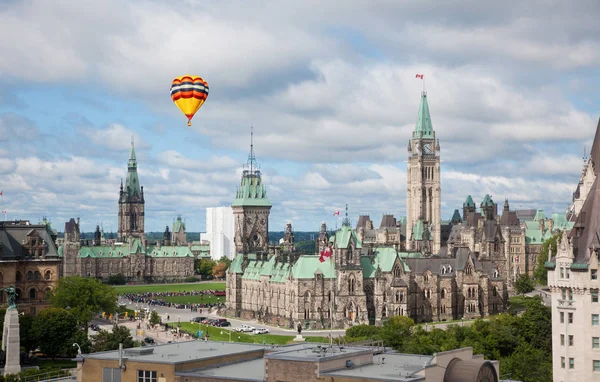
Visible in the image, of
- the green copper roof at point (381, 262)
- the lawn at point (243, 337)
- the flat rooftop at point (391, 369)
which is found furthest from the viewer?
the green copper roof at point (381, 262)

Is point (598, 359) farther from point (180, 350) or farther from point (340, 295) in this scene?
point (340, 295)

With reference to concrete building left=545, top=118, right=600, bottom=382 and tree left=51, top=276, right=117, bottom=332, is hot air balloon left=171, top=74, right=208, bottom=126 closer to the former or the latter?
tree left=51, top=276, right=117, bottom=332

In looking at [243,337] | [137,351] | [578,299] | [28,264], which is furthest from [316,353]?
[28,264]

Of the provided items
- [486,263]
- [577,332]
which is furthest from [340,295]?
[577,332]

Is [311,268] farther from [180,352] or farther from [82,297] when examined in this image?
[180,352]

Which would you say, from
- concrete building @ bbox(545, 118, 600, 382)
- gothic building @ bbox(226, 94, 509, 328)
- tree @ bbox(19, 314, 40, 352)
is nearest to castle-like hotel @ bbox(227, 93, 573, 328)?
gothic building @ bbox(226, 94, 509, 328)

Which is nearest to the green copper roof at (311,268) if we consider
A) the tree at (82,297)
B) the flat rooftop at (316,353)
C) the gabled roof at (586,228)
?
the tree at (82,297)

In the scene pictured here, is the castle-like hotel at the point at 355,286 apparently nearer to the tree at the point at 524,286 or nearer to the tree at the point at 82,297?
the tree at the point at 524,286
